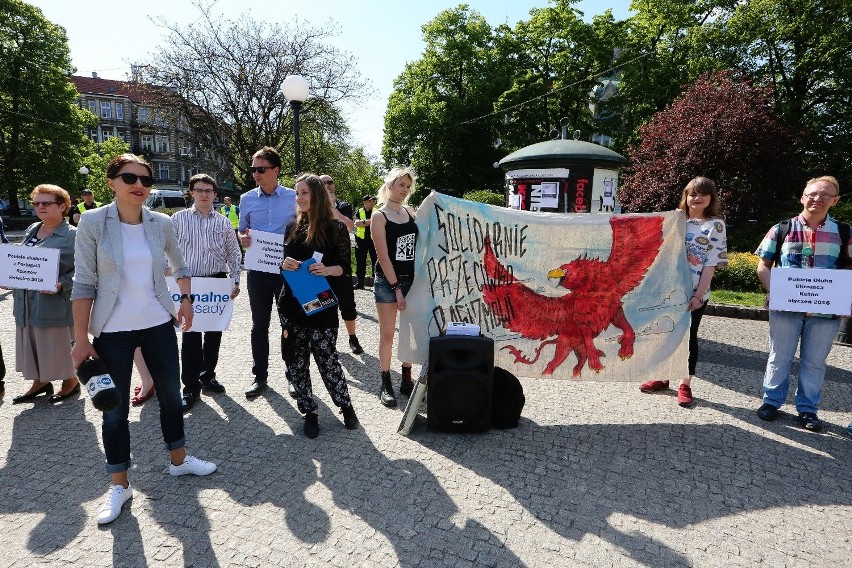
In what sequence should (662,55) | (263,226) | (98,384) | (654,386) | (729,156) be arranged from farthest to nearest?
(662,55)
(729,156)
(654,386)
(263,226)
(98,384)

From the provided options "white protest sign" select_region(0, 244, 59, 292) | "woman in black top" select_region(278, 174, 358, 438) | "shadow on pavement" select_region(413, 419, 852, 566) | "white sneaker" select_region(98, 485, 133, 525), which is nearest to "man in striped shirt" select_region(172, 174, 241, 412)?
"white protest sign" select_region(0, 244, 59, 292)

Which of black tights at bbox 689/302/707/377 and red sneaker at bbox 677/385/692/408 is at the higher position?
black tights at bbox 689/302/707/377

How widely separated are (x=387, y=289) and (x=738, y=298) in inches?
289

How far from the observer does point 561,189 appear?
384 inches

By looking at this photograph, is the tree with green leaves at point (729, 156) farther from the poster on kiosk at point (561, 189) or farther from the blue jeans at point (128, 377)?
the blue jeans at point (128, 377)

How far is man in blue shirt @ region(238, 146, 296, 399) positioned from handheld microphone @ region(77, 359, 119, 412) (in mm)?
1946

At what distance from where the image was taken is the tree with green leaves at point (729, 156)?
560 inches

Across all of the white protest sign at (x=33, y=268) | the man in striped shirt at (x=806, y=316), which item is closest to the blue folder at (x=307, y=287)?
the white protest sign at (x=33, y=268)

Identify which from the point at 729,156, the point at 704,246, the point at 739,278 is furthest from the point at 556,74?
the point at 704,246

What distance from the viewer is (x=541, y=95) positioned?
1170 inches

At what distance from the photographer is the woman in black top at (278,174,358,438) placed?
152 inches

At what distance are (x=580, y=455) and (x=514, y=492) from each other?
75 cm

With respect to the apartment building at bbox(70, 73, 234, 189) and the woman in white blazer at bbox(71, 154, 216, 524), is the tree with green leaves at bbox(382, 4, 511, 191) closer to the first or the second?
the apartment building at bbox(70, 73, 234, 189)

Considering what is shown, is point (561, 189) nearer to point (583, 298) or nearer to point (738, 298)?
point (738, 298)
